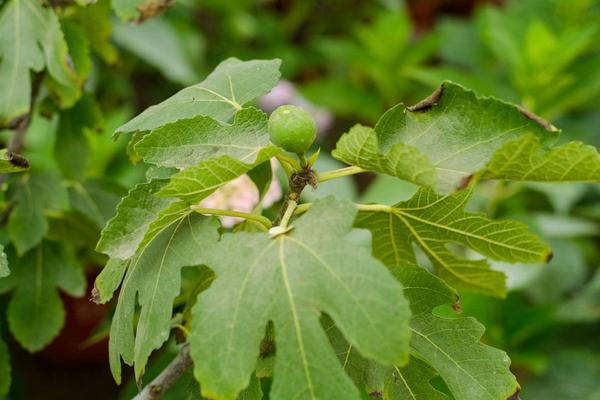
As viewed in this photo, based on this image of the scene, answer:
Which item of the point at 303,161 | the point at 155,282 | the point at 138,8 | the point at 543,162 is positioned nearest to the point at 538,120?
the point at 543,162

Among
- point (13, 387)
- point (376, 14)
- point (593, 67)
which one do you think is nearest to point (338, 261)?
point (13, 387)

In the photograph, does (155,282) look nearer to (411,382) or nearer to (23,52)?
(411,382)

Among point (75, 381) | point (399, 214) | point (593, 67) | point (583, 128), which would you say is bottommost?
point (75, 381)

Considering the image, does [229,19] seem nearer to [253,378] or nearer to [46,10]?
[46,10]

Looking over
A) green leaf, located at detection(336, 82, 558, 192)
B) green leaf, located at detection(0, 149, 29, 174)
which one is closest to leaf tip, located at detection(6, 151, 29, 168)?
green leaf, located at detection(0, 149, 29, 174)

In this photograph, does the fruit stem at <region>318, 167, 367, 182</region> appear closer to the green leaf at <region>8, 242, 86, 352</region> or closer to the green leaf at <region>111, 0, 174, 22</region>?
the green leaf at <region>111, 0, 174, 22</region>

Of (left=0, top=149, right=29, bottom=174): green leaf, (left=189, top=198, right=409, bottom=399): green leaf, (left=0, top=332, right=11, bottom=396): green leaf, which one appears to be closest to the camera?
(left=189, top=198, right=409, bottom=399): green leaf
